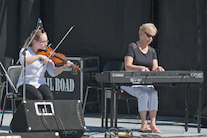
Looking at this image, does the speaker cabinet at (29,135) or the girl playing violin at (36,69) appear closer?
the speaker cabinet at (29,135)

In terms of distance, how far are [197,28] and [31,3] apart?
2.64 metres

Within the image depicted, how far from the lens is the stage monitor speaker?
11.2 feet

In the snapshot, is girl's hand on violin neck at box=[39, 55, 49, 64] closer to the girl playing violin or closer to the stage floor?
the girl playing violin

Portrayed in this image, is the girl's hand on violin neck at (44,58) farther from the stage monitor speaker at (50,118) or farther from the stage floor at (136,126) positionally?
the stage floor at (136,126)

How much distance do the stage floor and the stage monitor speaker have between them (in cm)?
52

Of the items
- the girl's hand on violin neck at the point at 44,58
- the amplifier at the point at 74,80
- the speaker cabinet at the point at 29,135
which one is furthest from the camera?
the amplifier at the point at 74,80

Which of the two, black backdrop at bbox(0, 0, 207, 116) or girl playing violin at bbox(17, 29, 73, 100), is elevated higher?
black backdrop at bbox(0, 0, 207, 116)

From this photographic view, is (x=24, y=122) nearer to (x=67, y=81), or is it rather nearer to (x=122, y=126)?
(x=122, y=126)

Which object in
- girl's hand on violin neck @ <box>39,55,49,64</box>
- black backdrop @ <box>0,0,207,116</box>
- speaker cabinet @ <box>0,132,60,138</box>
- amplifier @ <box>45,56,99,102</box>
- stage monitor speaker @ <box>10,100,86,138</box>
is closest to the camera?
speaker cabinet @ <box>0,132,60,138</box>

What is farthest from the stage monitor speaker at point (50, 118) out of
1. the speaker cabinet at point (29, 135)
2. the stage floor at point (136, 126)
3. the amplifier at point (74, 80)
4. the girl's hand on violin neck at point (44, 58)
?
the amplifier at point (74, 80)

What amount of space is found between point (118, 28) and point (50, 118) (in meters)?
2.83

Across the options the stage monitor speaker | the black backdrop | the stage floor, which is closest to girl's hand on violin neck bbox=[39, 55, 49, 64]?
the stage monitor speaker

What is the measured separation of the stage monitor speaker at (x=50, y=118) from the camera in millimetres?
3400

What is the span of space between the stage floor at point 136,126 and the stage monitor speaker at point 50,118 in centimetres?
52
